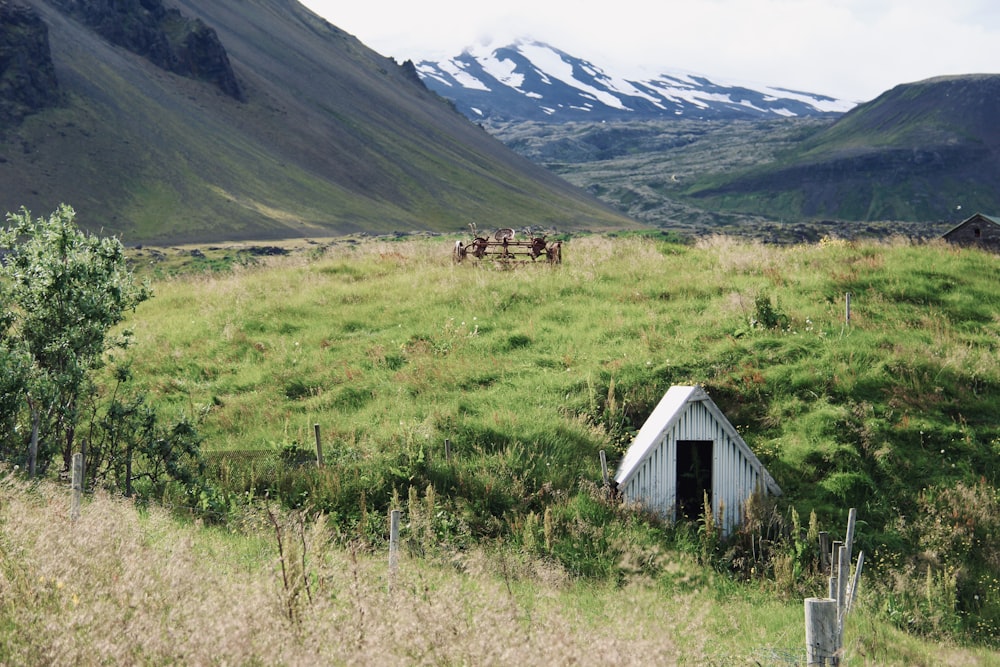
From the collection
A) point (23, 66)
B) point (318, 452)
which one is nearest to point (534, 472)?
point (318, 452)

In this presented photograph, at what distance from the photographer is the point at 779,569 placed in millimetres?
12273

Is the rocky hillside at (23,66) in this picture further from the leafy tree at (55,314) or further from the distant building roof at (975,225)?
the leafy tree at (55,314)

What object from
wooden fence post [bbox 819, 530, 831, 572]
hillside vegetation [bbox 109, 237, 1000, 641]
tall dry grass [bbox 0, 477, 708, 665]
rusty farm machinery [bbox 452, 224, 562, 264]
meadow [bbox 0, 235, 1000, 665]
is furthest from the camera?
rusty farm machinery [bbox 452, 224, 562, 264]

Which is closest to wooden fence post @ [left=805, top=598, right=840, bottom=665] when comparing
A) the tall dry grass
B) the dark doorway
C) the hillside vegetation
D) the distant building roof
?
the tall dry grass

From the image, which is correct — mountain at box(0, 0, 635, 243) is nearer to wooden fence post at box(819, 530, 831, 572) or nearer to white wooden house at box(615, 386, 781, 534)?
white wooden house at box(615, 386, 781, 534)

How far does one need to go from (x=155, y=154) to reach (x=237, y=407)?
101m

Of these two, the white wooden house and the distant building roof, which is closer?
the white wooden house

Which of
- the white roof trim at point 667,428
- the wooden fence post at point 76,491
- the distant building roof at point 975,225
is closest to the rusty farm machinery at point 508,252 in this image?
the white roof trim at point 667,428

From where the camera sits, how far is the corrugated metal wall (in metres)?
13.6

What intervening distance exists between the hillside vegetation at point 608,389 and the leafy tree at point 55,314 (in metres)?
2.63

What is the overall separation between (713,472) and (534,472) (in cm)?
308

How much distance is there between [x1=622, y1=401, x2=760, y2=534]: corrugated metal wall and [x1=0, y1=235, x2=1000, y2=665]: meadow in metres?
0.50

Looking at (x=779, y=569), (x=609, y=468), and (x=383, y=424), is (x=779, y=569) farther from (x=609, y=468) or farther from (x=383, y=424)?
(x=383, y=424)

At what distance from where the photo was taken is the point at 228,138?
12212 cm
